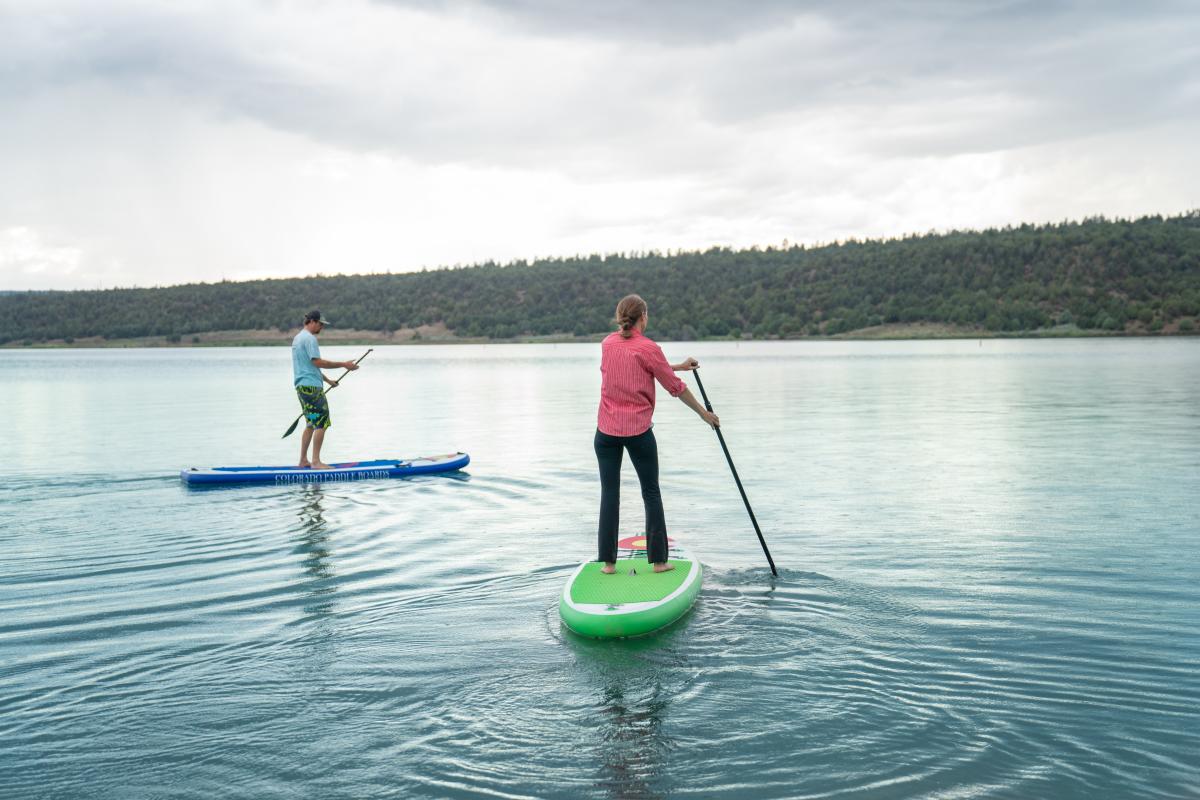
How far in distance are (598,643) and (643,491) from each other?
148cm

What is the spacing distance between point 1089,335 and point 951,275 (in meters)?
21.6

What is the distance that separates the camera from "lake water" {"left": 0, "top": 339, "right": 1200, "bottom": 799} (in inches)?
188

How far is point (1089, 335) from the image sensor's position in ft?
319

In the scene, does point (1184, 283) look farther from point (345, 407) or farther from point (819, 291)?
point (345, 407)

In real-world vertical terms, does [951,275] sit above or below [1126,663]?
above

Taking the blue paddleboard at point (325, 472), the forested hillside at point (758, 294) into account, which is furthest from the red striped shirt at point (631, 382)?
the forested hillside at point (758, 294)

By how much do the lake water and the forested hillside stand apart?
3816 inches

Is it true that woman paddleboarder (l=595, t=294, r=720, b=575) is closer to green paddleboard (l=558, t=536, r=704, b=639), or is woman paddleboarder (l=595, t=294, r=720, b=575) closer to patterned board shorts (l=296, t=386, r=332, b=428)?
green paddleboard (l=558, t=536, r=704, b=639)

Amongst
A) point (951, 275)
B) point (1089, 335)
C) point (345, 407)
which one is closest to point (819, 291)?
point (951, 275)

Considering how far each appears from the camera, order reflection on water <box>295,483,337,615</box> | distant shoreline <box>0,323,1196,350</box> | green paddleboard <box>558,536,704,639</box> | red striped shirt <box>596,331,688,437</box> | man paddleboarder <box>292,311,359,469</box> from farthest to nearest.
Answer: distant shoreline <box>0,323,1196,350</box>
man paddleboarder <box>292,311,359,469</box>
reflection on water <box>295,483,337,615</box>
red striped shirt <box>596,331,688,437</box>
green paddleboard <box>558,536,704,639</box>

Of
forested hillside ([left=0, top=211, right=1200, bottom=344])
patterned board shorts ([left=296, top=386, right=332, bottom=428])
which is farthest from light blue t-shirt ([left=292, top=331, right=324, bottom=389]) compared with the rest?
forested hillside ([left=0, top=211, right=1200, bottom=344])

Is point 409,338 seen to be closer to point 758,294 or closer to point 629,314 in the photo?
point 758,294

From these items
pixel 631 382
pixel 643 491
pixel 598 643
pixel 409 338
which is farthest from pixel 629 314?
pixel 409 338

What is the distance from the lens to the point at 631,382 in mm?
7668
